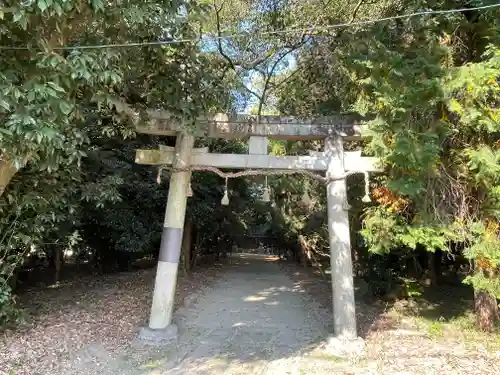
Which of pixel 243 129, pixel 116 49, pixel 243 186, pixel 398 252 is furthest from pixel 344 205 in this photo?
pixel 243 186

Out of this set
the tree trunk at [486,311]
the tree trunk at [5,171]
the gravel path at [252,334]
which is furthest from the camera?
the tree trunk at [486,311]

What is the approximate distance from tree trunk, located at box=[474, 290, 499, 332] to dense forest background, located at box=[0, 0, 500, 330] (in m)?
0.02

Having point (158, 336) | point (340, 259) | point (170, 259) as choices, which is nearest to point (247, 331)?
point (158, 336)

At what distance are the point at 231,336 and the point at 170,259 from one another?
1.70 m

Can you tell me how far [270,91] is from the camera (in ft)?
35.2

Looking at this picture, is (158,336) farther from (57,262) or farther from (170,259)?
(57,262)

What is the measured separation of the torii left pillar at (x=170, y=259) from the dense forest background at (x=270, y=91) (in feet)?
3.33

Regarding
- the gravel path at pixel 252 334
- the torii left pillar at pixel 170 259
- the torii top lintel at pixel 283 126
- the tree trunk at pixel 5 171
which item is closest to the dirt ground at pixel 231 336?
the gravel path at pixel 252 334

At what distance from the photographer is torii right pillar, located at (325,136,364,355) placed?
6387 millimetres

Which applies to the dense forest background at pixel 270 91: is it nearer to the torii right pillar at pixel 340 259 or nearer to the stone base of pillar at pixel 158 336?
the torii right pillar at pixel 340 259

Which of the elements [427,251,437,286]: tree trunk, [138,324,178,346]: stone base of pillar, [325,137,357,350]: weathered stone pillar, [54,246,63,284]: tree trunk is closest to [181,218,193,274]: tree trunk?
[54,246,63,284]: tree trunk

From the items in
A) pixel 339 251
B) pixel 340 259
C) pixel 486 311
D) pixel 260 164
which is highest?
pixel 260 164

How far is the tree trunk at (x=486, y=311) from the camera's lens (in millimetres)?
6841

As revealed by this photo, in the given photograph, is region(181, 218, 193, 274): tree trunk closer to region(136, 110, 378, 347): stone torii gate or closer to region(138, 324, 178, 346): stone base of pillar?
region(136, 110, 378, 347): stone torii gate
